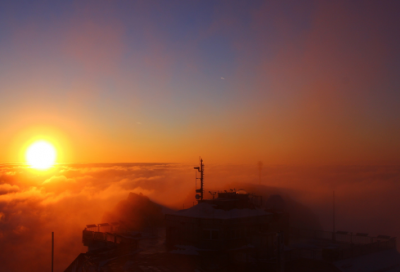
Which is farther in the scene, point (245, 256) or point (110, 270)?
point (245, 256)

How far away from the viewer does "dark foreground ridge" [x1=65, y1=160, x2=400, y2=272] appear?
1097 inches

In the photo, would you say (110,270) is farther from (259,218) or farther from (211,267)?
(259,218)

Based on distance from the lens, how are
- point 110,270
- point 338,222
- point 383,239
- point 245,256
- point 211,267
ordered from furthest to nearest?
point 338,222
point 383,239
point 245,256
point 211,267
point 110,270

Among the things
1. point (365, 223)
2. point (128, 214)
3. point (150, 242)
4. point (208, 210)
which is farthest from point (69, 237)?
point (365, 223)

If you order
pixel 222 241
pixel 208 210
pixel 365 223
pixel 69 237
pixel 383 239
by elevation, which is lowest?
pixel 365 223

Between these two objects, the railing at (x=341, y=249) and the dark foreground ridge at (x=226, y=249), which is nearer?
the dark foreground ridge at (x=226, y=249)

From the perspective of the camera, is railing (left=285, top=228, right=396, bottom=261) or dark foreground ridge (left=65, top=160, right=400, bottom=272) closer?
dark foreground ridge (left=65, top=160, right=400, bottom=272)

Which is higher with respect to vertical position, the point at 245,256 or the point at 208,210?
the point at 208,210

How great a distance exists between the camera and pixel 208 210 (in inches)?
1328

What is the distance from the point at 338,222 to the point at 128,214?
107255 millimetres

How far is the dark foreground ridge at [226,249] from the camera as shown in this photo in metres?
27.9

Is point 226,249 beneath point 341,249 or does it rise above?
above

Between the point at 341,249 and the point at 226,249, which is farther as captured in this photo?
the point at 341,249

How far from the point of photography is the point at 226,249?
30.8 metres
